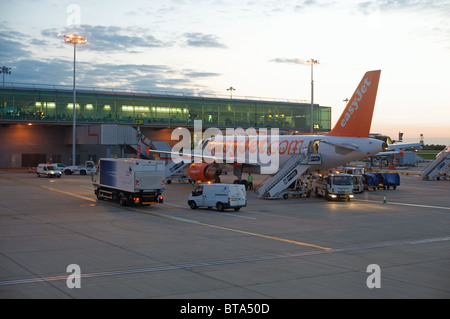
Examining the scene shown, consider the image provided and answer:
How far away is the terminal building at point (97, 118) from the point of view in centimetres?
8369

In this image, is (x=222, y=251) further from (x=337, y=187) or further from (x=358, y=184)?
(x=358, y=184)

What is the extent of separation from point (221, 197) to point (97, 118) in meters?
59.2

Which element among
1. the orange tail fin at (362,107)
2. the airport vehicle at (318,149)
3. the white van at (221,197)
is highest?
the orange tail fin at (362,107)

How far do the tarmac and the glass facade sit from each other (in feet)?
164

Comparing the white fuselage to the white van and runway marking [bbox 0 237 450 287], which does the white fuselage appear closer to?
the white van

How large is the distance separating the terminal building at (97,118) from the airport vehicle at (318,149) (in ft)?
101

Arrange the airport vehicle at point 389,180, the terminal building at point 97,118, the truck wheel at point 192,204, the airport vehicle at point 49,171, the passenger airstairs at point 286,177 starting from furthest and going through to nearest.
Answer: the terminal building at point 97,118
the airport vehicle at point 49,171
the airport vehicle at point 389,180
the passenger airstairs at point 286,177
the truck wheel at point 192,204

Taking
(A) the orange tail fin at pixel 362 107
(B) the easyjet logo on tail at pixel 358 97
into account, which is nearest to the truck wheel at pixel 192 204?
(A) the orange tail fin at pixel 362 107

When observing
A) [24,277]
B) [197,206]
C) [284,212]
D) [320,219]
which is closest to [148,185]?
[197,206]

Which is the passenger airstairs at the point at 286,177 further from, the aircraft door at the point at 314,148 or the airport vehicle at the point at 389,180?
the airport vehicle at the point at 389,180

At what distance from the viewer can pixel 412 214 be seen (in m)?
35.5

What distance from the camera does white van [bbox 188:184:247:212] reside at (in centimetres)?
3534

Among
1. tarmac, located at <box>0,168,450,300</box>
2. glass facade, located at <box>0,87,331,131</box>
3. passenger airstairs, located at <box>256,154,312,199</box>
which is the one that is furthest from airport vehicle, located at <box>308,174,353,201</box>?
glass facade, located at <box>0,87,331,131</box>
